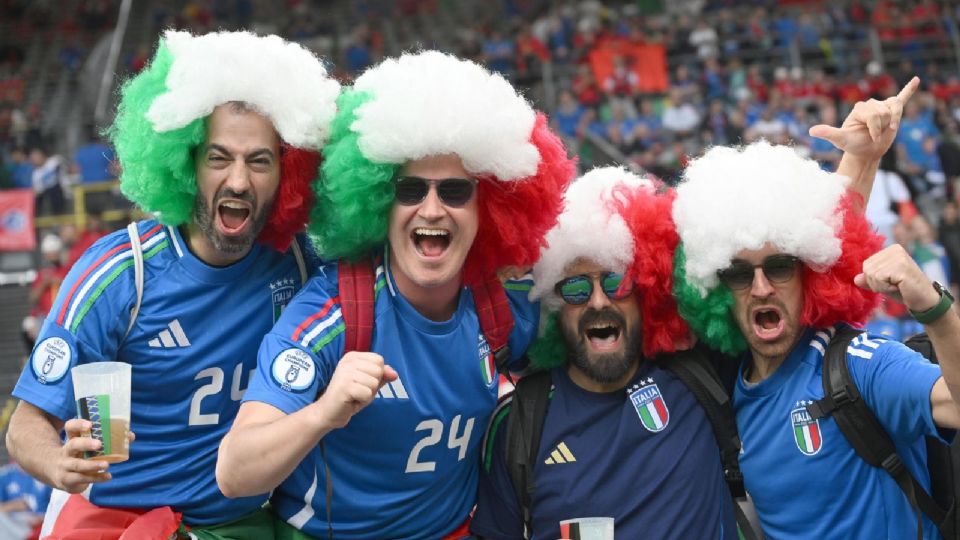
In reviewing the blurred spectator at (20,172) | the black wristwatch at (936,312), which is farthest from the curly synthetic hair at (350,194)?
the blurred spectator at (20,172)

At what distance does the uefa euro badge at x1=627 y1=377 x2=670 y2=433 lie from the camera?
4.25 metres

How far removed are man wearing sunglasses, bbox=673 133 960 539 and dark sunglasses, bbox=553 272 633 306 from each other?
0.26m

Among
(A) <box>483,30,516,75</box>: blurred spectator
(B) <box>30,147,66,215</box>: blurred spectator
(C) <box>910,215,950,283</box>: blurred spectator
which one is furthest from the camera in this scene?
(A) <box>483,30,516,75</box>: blurred spectator

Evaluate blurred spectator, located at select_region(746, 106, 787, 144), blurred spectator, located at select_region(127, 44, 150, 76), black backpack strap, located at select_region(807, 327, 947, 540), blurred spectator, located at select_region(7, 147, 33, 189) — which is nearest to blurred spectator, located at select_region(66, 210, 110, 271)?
blurred spectator, located at select_region(7, 147, 33, 189)

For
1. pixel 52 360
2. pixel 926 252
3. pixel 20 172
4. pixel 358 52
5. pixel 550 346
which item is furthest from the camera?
pixel 358 52

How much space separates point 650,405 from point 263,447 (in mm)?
1658

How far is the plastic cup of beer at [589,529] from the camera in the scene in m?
3.60

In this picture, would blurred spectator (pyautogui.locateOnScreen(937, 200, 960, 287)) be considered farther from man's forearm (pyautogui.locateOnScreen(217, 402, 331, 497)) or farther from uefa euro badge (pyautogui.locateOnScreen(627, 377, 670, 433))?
man's forearm (pyautogui.locateOnScreen(217, 402, 331, 497))

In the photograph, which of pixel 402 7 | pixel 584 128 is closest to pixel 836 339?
pixel 584 128

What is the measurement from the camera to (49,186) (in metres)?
18.3

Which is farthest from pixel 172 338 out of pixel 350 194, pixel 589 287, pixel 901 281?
pixel 901 281

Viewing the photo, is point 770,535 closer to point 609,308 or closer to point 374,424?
point 609,308

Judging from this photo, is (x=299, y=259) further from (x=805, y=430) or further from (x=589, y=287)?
(x=805, y=430)

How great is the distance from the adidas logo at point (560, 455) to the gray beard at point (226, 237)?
147cm
